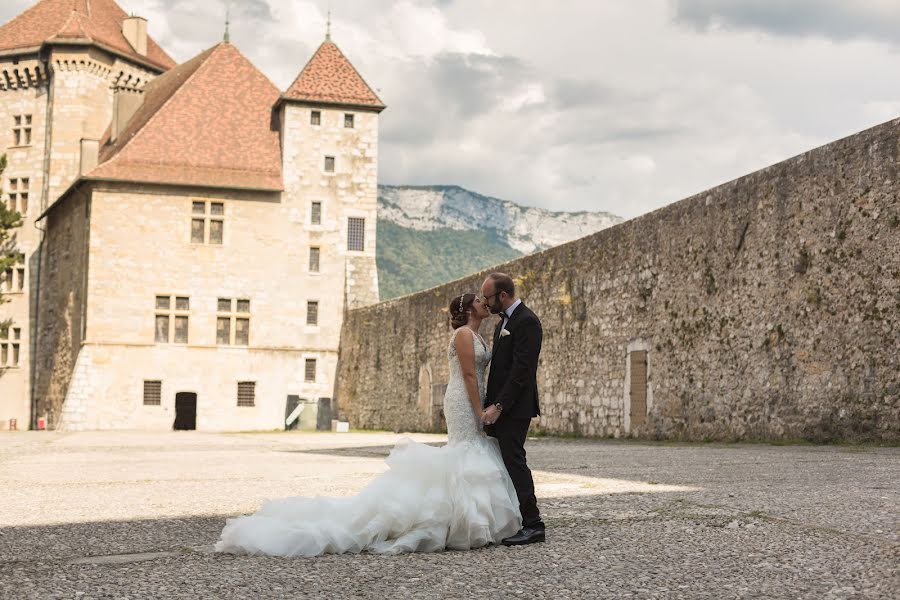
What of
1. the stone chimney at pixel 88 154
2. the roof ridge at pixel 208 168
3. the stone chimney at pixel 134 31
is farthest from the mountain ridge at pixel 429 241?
the roof ridge at pixel 208 168

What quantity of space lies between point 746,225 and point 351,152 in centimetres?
2361

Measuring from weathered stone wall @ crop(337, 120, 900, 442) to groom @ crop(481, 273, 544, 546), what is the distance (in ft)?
21.6

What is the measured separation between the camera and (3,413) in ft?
129

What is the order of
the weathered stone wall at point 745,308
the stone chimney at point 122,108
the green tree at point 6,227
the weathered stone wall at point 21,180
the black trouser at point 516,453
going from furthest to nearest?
the weathered stone wall at point 21,180 → the stone chimney at point 122,108 → the green tree at point 6,227 → the weathered stone wall at point 745,308 → the black trouser at point 516,453

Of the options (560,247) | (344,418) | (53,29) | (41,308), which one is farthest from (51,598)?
(53,29)

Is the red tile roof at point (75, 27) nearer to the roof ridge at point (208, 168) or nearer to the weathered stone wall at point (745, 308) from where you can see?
the roof ridge at point (208, 168)

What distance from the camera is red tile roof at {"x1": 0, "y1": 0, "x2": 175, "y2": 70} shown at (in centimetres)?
3925

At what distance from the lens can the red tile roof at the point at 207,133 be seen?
110 ft

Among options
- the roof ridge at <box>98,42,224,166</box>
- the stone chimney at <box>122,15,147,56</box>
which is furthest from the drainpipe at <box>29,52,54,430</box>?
the roof ridge at <box>98,42,224,166</box>

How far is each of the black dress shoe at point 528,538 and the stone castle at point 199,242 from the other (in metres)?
29.2

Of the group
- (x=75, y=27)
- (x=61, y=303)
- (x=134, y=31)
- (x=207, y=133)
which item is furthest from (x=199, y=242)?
(x=134, y=31)

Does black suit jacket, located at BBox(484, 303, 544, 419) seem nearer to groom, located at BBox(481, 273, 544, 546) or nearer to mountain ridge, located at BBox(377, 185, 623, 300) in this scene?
groom, located at BBox(481, 273, 544, 546)

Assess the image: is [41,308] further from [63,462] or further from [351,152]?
[63,462]

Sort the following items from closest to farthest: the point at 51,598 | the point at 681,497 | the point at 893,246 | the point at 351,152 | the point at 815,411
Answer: the point at 51,598
the point at 681,497
the point at 893,246
the point at 815,411
the point at 351,152
